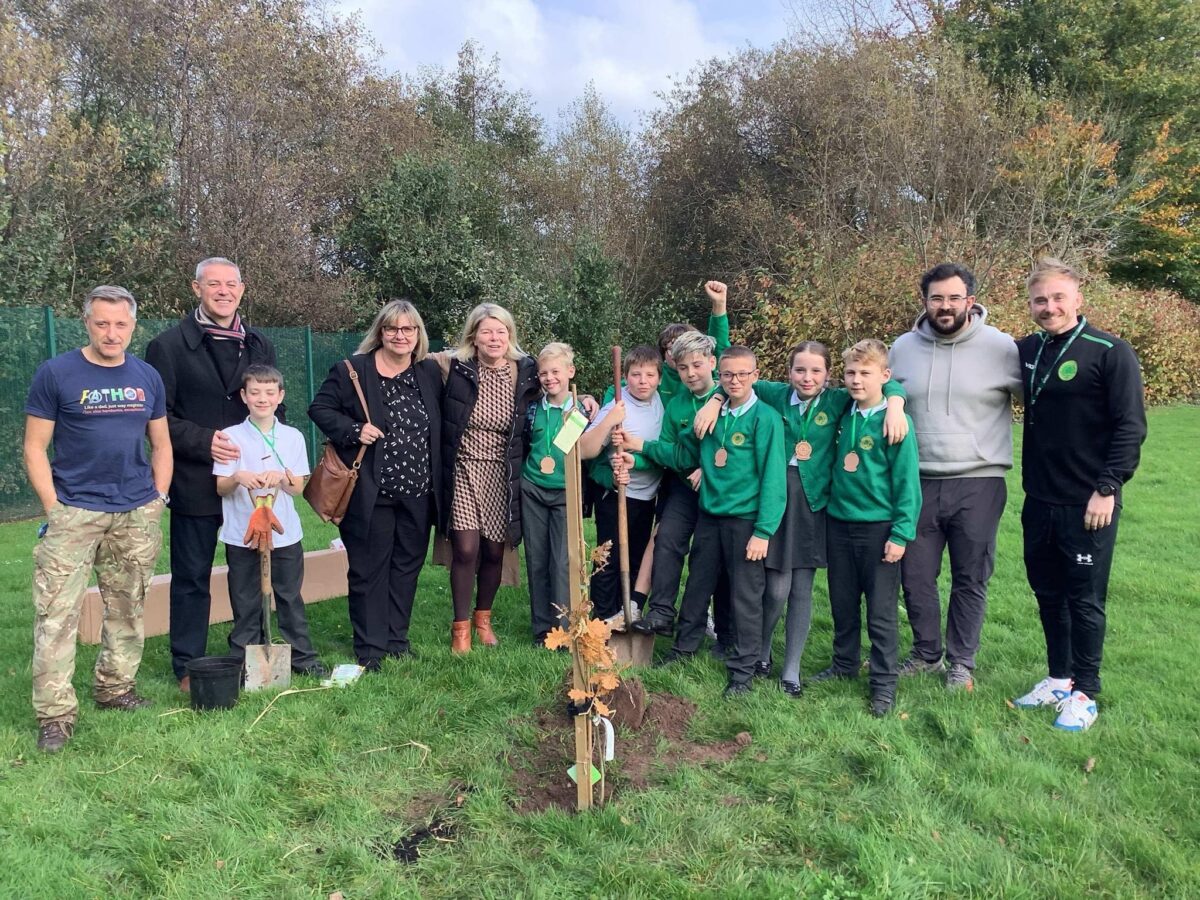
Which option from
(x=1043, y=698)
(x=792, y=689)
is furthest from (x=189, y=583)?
(x=1043, y=698)

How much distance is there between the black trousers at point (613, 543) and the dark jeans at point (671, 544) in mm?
243

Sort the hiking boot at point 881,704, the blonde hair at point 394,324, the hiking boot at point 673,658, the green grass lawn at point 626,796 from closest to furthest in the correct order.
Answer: the green grass lawn at point 626,796
the hiking boot at point 881,704
the blonde hair at point 394,324
the hiking boot at point 673,658

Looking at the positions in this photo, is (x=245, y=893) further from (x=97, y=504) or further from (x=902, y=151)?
(x=902, y=151)

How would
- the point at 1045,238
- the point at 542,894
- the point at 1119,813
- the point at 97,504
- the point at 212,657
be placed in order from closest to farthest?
the point at 542,894 → the point at 1119,813 → the point at 97,504 → the point at 212,657 → the point at 1045,238

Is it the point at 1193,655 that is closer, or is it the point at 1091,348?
the point at 1091,348

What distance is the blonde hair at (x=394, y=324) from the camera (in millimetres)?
4676

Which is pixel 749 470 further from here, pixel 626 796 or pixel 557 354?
pixel 626 796

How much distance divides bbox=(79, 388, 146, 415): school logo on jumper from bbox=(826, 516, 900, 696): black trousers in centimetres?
352

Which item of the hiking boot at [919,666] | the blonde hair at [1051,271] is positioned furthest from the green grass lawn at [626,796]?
the blonde hair at [1051,271]

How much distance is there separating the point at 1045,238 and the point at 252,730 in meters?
15.3

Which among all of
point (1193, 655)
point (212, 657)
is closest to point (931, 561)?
point (1193, 655)

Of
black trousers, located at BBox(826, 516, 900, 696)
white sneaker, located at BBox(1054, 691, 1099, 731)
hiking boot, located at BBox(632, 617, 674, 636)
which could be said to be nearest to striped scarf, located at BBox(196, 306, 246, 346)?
hiking boot, located at BBox(632, 617, 674, 636)

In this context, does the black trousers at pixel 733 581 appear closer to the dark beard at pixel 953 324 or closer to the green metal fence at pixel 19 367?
the dark beard at pixel 953 324

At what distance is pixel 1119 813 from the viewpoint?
3.17 meters
